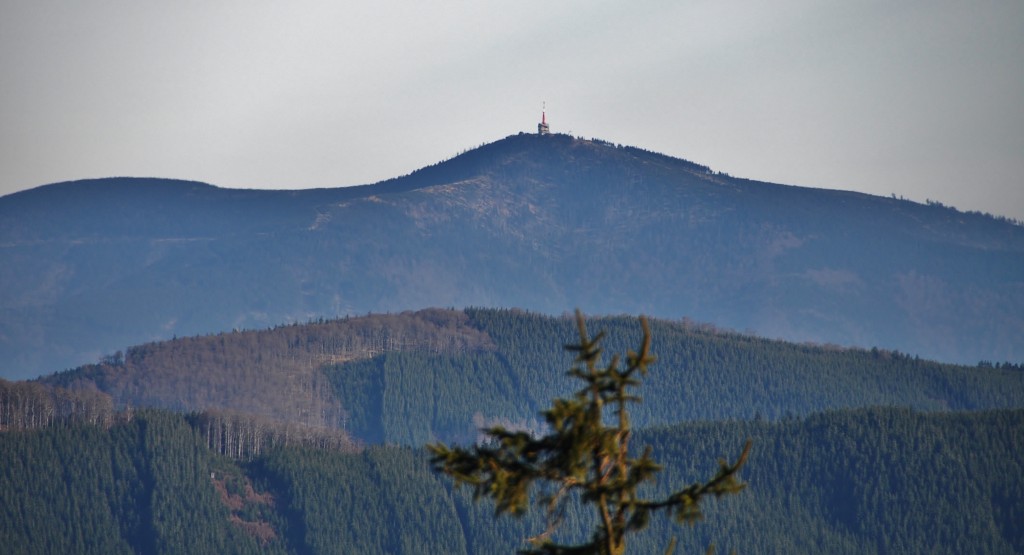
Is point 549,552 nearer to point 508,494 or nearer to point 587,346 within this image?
point 508,494

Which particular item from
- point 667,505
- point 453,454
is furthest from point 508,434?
point 667,505

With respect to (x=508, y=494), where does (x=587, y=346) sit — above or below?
above

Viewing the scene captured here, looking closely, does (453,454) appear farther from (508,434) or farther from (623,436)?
(623,436)

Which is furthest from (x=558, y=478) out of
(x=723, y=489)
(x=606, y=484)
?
(x=723, y=489)

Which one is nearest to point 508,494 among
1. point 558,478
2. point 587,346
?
point 558,478

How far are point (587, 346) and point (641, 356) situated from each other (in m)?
0.78

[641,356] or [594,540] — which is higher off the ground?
[641,356]

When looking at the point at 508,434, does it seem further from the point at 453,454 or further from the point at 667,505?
the point at 667,505

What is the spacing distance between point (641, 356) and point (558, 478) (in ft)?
7.08

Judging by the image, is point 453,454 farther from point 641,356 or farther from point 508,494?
point 641,356

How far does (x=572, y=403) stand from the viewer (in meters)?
26.2

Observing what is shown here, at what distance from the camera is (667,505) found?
1031 inches

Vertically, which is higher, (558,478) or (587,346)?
(587,346)

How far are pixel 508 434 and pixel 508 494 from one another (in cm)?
86
